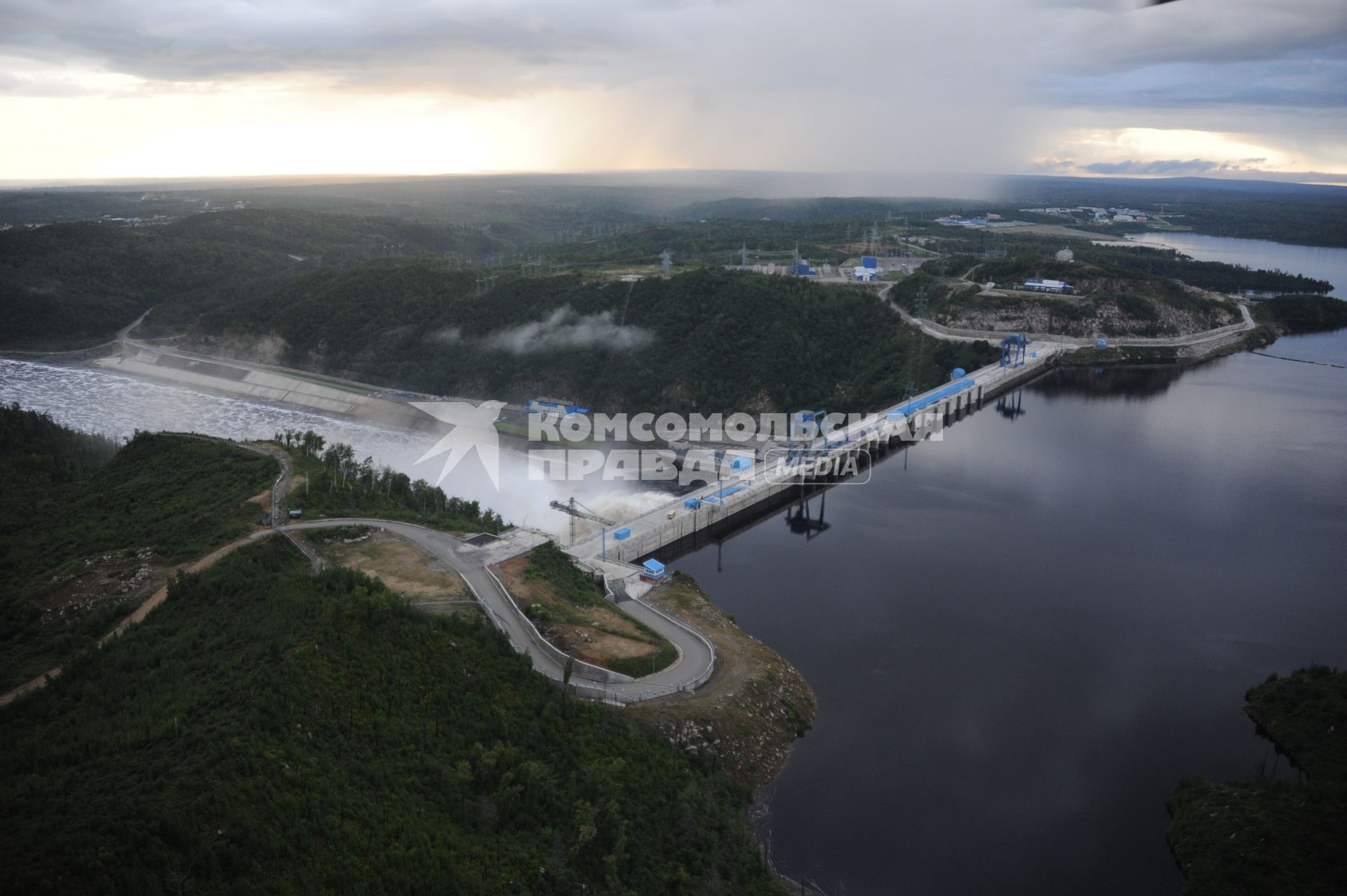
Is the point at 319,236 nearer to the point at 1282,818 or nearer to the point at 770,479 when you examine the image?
the point at 770,479

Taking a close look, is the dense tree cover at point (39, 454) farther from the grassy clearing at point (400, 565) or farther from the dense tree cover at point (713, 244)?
the dense tree cover at point (713, 244)

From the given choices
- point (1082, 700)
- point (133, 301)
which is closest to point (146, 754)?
point (1082, 700)

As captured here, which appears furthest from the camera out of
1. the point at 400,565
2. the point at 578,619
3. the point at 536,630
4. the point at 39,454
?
the point at 39,454

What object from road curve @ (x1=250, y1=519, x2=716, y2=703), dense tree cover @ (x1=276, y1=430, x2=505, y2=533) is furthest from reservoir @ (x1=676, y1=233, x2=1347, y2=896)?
dense tree cover @ (x1=276, y1=430, x2=505, y2=533)

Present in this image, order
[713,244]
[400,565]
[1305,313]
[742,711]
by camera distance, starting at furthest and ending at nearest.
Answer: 1. [713,244]
2. [1305,313]
3. [400,565]
4. [742,711]

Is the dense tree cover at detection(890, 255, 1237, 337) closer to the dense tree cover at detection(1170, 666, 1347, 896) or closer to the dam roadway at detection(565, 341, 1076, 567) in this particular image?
the dam roadway at detection(565, 341, 1076, 567)

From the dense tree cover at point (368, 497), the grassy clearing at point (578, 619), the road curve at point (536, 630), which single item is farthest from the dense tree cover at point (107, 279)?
the grassy clearing at point (578, 619)

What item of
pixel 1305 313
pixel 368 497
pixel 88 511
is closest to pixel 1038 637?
pixel 368 497

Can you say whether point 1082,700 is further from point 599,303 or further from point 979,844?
point 599,303
